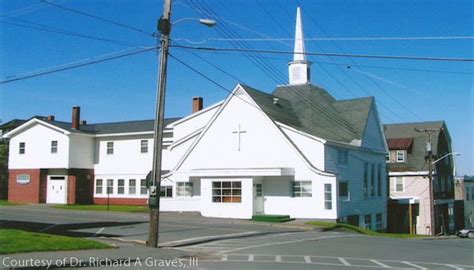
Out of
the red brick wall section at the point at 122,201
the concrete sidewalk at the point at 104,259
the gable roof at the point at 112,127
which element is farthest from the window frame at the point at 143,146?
the concrete sidewalk at the point at 104,259

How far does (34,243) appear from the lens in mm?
15875

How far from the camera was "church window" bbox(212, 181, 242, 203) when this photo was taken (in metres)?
36.6

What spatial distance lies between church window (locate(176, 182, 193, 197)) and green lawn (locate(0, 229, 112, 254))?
904 inches

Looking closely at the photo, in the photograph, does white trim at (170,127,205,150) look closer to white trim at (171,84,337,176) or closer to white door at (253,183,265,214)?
white trim at (171,84,337,176)

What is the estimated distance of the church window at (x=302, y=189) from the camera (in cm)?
3588

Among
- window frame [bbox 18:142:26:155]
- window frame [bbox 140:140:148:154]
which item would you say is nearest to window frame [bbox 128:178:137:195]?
window frame [bbox 140:140:148:154]

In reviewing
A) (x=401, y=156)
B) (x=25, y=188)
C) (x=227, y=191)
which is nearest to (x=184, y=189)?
(x=227, y=191)

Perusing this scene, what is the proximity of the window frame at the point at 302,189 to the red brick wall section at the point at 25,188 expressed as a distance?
78.9 feet

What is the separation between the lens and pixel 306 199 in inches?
1410

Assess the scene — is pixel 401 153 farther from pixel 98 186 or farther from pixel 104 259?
pixel 104 259

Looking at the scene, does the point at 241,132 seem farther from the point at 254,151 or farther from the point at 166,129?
the point at 166,129

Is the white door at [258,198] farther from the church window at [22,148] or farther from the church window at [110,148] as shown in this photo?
the church window at [22,148]

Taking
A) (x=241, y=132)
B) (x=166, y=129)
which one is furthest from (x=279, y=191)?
(x=166, y=129)

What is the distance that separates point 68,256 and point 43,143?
36344 mm
